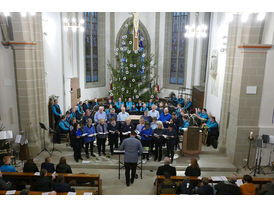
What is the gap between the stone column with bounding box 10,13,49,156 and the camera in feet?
26.8

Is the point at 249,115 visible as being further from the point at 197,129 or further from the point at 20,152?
the point at 20,152

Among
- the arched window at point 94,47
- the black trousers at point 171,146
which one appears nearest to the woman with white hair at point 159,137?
the black trousers at point 171,146

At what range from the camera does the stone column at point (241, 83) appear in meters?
7.81

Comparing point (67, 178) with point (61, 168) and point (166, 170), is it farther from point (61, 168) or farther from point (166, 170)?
point (166, 170)

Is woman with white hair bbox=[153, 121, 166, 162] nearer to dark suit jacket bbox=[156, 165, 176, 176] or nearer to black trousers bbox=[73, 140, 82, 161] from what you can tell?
dark suit jacket bbox=[156, 165, 176, 176]

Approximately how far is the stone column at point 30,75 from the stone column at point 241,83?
22.7ft

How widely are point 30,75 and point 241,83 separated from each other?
728 centimetres

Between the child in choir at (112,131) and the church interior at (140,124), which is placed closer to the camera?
the church interior at (140,124)

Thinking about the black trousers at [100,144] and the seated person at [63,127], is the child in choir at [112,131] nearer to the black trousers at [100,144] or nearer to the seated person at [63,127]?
the black trousers at [100,144]

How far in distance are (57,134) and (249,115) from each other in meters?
7.18

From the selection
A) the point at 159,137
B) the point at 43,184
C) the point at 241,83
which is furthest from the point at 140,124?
the point at 43,184

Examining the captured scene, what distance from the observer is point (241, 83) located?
26.5ft

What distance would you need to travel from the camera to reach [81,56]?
1452 centimetres

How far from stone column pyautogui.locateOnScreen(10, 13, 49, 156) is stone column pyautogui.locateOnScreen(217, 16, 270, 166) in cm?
691
